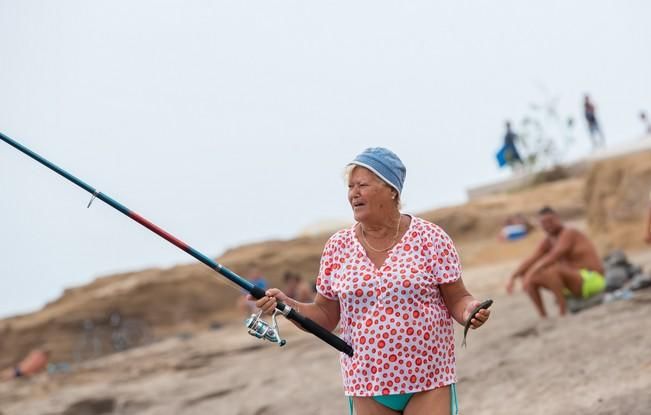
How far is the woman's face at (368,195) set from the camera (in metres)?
4.12

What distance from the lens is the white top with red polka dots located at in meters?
4.00

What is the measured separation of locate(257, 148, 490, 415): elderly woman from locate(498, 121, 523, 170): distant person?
27661 millimetres

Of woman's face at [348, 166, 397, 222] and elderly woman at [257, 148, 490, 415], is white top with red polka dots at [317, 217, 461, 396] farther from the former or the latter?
woman's face at [348, 166, 397, 222]

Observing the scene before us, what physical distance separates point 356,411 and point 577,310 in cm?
665

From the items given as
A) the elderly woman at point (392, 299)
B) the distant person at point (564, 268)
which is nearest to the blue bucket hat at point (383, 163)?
the elderly woman at point (392, 299)

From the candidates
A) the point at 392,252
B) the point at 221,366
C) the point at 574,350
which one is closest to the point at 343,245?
the point at 392,252

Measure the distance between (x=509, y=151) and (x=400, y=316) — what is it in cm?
2837

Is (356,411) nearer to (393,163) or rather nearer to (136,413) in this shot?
(393,163)

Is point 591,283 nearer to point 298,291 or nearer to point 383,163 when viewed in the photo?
point 383,163

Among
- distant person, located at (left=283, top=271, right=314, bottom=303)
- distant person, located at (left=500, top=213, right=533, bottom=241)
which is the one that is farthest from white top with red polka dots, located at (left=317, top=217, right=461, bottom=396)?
distant person, located at (left=500, top=213, right=533, bottom=241)

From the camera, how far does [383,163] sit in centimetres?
411

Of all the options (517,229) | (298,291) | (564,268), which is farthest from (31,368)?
(564,268)

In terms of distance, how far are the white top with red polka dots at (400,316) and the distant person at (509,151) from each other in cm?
2771

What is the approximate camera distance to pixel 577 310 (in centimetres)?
1039
